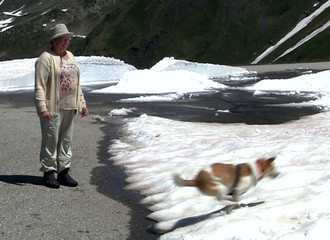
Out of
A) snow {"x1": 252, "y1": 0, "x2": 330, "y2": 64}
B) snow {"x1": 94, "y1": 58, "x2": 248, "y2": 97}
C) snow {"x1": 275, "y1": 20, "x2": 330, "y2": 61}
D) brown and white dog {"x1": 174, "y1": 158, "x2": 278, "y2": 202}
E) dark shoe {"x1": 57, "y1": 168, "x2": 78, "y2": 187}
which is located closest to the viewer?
brown and white dog {"x1": 174, "y1": 158, "x2": 278, "y2": 202}

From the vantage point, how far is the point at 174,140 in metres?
11.9

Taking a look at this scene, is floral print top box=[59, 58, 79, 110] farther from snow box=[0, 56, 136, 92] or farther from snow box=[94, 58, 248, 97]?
snow box=[0, 56, 136, 92]

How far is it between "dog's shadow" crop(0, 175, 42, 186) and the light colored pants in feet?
1.68

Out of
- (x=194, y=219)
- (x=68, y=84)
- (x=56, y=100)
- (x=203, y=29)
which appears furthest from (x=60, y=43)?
(x=203, y=29)

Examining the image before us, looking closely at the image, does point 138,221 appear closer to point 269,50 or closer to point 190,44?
point 269,50

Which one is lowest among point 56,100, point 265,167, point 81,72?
point 81,72

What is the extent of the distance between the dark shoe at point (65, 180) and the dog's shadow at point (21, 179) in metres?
0.34

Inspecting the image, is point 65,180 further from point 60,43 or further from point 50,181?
point 60,43

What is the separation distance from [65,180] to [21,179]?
0.85 meters

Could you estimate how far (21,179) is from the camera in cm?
870

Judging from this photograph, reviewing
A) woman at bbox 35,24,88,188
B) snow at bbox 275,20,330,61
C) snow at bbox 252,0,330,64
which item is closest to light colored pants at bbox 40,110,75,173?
woman at bbox 35,24,88,188

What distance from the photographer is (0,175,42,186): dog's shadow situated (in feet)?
27.8

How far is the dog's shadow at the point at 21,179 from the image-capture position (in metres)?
8.48

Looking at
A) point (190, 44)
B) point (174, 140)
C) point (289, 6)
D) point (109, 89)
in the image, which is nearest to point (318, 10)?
point (289, 6)
